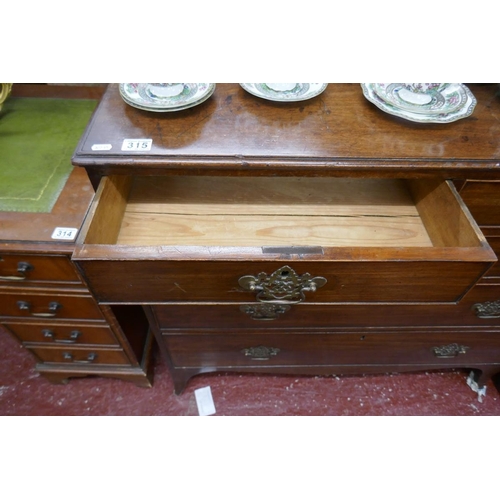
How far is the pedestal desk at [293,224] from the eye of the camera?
60 cm

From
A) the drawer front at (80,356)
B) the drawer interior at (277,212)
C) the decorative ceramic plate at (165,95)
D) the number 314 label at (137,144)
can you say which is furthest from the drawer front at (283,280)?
the drawer front at (80,356)

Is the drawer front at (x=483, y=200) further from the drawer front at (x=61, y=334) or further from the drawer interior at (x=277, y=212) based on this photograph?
the drawer front at (x=61, y=334)

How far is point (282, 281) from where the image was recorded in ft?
2.03

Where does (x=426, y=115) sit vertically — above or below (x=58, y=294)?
above

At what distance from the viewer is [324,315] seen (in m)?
0.86

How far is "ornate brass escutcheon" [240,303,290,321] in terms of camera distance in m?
0.78

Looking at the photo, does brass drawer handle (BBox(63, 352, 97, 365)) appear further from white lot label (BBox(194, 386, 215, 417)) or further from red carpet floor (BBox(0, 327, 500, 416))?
white lot label (BBox(194, 386, 215, 417))

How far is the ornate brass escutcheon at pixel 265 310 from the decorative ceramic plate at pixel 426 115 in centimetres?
43

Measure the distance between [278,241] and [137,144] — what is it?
0.33m

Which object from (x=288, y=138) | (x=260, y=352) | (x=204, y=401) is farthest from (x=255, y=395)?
(x=288, y=138)

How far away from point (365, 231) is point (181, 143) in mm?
410

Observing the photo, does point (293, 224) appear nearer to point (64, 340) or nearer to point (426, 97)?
point (426, 97)

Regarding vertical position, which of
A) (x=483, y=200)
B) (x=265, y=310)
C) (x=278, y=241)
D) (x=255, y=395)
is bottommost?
(x=255, y=395)

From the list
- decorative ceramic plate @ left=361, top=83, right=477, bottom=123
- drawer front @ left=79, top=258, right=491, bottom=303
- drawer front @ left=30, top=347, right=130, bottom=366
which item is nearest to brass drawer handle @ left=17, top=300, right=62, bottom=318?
drawer front @ left=30, top=347, right=130, bottom=366
